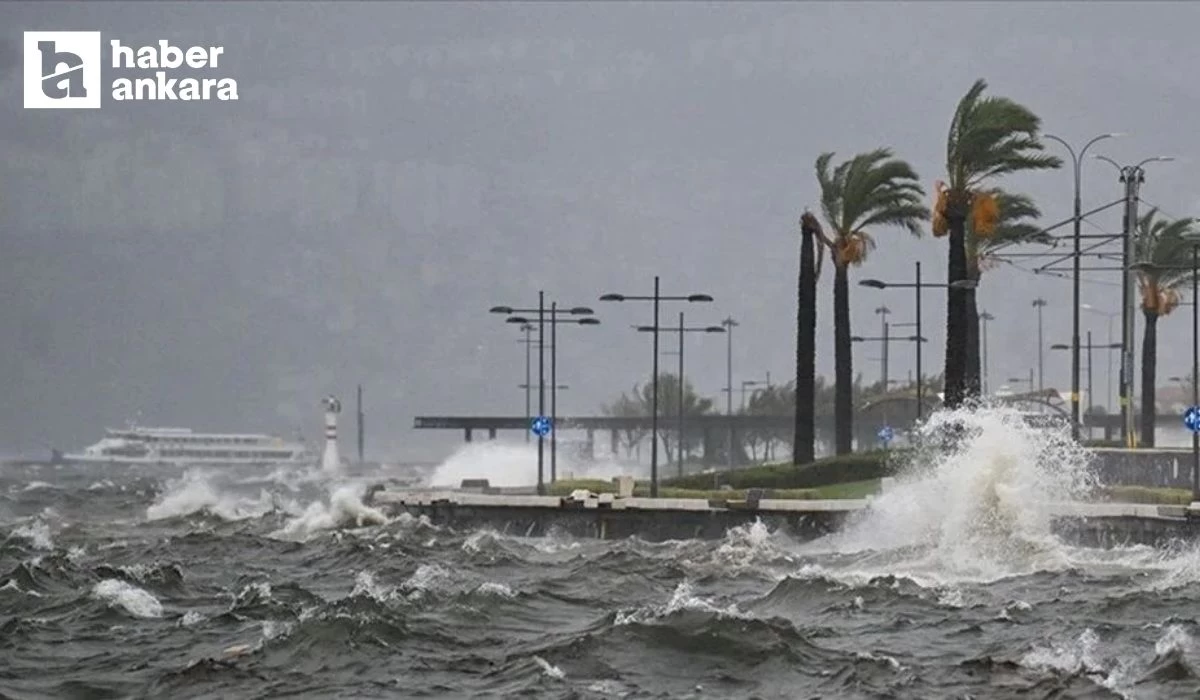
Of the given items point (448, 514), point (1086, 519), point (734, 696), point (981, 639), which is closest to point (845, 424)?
point (448, 514)

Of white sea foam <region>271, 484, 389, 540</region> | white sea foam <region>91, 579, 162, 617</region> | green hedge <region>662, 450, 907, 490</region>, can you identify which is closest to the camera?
white sea foam <region>91, 579, 162, 617</region>

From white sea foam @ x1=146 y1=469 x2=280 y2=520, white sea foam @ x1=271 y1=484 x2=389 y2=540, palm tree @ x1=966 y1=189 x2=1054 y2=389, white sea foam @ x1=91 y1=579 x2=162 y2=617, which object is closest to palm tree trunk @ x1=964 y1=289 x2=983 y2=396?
palm tree @ x1=966 y1=189 x2=1054 y2=389

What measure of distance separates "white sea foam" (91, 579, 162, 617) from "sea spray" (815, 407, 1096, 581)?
48.6 ft

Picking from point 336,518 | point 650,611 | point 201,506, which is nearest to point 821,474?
point 336,518

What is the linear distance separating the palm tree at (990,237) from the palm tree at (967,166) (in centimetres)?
211

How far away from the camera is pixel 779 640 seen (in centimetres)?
3203

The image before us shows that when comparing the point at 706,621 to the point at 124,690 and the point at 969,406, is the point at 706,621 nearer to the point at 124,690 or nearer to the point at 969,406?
the point at 124,690

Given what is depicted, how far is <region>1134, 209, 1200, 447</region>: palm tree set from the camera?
94.8 metres

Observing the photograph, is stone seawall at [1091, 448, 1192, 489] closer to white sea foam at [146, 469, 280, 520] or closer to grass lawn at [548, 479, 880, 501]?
grass lawn at [548, 479, 880, 501]

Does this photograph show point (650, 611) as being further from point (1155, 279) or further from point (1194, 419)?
point (1155, 279)

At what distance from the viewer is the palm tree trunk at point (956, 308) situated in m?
74.2

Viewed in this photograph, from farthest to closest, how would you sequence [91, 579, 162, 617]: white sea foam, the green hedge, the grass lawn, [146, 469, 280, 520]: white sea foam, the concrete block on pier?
[146, 469, 280, 520]: white sea foam < the green hedge < the concrete block on pier < the grass lawn < [91, 579, 162, 617]: white sea foam

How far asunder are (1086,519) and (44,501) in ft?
220

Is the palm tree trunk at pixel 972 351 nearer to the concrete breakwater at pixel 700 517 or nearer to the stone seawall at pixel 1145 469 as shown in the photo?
the stone seawall at pixel 1145 469
